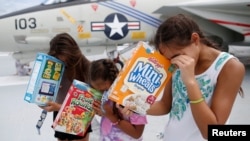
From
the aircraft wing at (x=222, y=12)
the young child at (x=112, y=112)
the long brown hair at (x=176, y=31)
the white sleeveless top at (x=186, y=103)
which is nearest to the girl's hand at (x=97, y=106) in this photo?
the young child at (x=112, y=112)

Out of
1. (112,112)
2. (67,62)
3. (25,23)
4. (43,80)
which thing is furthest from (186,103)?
(25,23)

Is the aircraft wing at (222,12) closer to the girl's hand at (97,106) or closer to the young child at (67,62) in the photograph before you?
the young child at (67,62)

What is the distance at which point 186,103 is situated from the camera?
4.96 feet

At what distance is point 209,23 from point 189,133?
8408 millimetres

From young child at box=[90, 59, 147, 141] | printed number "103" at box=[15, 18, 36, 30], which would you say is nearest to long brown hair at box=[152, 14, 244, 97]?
young child at box=[90, 59, 147, 141]

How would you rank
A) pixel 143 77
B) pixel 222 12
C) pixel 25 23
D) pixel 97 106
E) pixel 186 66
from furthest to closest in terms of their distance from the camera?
pixel 222 12
pixel 25 23
pixel 97 106
pixel 143 77
pixel 186 66

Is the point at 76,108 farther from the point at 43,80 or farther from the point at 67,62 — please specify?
the point at 67,62

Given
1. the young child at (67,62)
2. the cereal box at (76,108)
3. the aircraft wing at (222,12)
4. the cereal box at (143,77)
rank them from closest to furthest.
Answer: the cereal box at (143,77)
the cereal box at (76,108)
the young child at (67,62)
the aircraft wing at (222,12)

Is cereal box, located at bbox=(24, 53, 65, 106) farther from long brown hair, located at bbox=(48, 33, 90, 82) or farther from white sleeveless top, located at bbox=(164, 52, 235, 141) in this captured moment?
white sleeveless top, located at bbox=(164, 52, 235, 141)

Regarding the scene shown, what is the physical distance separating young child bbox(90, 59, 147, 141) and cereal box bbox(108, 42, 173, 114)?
0.45 meters

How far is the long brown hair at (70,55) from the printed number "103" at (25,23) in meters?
6.25

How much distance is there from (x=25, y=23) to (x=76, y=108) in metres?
6.87

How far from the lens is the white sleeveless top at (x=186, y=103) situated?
1.44m

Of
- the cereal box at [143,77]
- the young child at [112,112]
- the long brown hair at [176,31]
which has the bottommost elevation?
the young child at [112,112]
